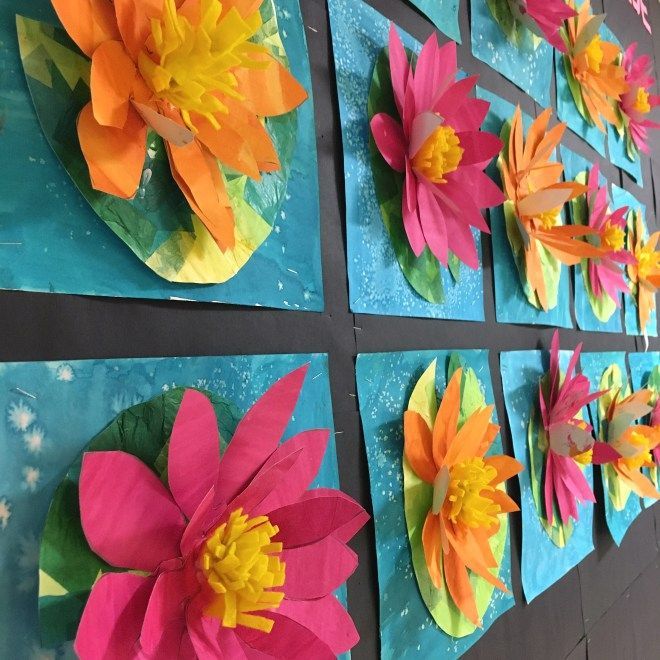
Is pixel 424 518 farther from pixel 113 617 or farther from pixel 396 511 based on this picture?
pixel 113 617

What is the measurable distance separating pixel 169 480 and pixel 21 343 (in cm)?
10

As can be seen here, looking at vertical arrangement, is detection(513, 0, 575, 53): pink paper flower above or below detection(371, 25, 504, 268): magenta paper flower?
above

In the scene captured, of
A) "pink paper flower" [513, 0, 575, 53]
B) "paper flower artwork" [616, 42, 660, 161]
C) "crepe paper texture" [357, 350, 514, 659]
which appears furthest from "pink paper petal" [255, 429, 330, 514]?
"paper flower artwork" [616, 42, 660, 161]

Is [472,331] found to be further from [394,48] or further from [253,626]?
[253,626]

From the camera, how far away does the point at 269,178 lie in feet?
1.42

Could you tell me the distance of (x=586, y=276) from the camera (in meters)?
0.92

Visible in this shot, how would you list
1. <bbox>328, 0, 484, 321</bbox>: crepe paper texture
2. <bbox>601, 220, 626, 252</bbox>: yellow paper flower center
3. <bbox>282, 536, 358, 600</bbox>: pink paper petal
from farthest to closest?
<bbox>601, 220, 626, 252</bbox>: yellow paper flower center, <bbox>328, 0, 484, 321</bbox>: crepe paper texture, <bbox>282, 536, 358, 600</bbox>: pink paper petal

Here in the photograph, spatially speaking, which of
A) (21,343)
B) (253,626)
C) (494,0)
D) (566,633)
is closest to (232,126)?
(21,343)

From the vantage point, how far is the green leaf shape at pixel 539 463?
0.74 m

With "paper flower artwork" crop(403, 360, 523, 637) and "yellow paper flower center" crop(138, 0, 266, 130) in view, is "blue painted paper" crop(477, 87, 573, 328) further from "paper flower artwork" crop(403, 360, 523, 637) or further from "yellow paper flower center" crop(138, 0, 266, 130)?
"yellow paper flower center" crop(138, 0, 266, 130)

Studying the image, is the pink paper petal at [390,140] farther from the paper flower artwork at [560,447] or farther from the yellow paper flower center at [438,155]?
the paper flower artwork at [560,447]

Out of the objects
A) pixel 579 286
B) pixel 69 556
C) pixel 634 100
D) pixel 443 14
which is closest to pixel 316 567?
pixel 69 556

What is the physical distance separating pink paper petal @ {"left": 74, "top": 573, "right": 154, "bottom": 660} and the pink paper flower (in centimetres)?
76

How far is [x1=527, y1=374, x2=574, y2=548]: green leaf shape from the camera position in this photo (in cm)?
74
